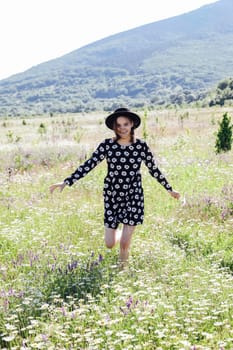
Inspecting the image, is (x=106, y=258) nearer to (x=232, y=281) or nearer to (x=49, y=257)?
(x=49, y=257)

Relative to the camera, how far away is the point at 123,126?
5957 mm

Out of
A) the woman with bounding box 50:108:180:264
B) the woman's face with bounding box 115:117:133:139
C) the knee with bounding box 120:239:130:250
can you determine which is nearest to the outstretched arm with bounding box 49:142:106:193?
the woman with bounding box 50:108:180:264

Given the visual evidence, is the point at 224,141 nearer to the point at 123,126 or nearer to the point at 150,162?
the point at 150,162

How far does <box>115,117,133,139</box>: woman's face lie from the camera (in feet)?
19.5

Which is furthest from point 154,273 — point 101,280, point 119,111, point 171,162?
point 171,162

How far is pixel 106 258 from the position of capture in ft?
20.5

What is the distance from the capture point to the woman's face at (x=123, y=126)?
5.96 m

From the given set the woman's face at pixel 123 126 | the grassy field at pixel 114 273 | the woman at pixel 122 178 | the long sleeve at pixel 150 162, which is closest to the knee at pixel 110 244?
the woman at pixel 122 178

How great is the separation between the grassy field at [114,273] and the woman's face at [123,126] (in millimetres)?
1522

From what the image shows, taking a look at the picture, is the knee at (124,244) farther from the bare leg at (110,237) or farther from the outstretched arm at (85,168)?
the outstretched arm at (85,168)

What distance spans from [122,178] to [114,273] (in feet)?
4.13

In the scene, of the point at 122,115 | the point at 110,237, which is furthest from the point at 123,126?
the point at 110,237

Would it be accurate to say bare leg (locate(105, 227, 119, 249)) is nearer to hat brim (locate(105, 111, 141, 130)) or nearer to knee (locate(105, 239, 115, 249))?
knee (locate(105, 239, 115, 249))

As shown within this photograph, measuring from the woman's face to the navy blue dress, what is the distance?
6.2 inches
